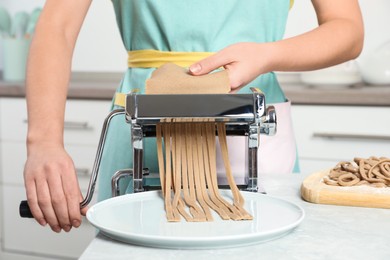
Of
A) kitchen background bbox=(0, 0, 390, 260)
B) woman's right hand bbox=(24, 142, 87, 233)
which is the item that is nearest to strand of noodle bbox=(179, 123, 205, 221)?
woman's right hand bbox=(24, 142, 87, 233)

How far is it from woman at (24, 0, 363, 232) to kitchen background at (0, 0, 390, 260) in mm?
1026

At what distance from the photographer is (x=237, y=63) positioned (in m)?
0.89

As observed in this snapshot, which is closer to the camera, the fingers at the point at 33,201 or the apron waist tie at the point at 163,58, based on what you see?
the fingers at the point at 33,201

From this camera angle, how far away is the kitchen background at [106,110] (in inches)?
88.7

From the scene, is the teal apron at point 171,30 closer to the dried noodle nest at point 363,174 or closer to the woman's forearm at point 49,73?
the woman's forearm at point 49,73

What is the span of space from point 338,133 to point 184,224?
1.61 m

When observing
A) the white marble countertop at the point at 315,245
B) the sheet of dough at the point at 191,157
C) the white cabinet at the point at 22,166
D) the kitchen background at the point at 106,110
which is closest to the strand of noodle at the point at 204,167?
the sheet of dough at the point at 191,157

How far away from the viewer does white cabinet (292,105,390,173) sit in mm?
2225

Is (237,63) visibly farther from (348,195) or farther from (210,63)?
(348,195)

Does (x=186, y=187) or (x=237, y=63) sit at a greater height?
(x=237, y=63)

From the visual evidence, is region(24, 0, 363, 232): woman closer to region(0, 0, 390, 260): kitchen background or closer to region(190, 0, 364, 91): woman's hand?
region(190, 0, 364, 91): woman's hand

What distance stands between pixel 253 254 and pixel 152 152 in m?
0.49

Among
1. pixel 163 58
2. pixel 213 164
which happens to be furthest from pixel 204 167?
pixel 163 58

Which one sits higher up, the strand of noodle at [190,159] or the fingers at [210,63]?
the fingers at [210,63]
